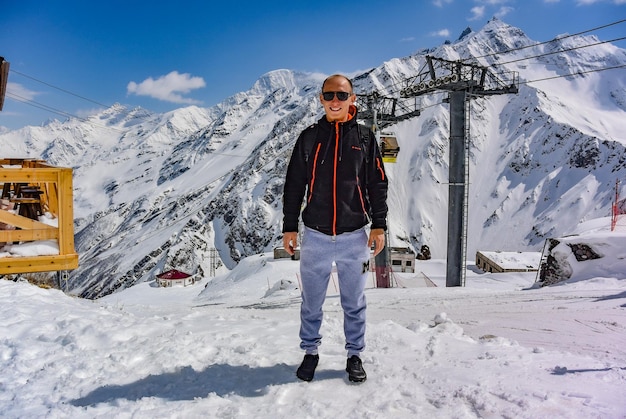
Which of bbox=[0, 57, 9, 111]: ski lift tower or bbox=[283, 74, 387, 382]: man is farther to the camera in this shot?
bbox=[0, 57, 9, 111]: ski lift tower

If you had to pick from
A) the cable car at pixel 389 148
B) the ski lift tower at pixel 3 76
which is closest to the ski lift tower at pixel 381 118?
the cable car at pixel 389 148

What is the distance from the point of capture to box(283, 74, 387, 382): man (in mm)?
3523

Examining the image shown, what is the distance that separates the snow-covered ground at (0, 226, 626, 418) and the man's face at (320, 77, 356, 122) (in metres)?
2.12

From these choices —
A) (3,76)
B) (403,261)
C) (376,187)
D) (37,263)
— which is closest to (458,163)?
(376,187)

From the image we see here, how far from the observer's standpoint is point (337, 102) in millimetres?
3539

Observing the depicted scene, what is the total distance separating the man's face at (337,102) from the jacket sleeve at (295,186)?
13.4 inches

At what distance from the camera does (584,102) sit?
155250 mm

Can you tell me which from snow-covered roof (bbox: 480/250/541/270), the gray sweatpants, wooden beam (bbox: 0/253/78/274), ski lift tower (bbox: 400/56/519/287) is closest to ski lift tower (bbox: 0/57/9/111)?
wooden beam (bbox: 0/253/78/274)

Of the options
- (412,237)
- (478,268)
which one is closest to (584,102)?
(412,237)

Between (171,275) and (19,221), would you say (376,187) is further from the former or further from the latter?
(171,275)

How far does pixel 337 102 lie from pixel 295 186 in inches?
30.2

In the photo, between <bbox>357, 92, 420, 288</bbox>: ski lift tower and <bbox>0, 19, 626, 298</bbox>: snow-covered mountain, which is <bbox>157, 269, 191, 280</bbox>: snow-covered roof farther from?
<bbox>357, 92, 420, 288</bbox>: ski lift tower

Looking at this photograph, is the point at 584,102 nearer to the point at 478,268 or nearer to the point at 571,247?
the point at 478,268

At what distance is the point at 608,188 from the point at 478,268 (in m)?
71.9
